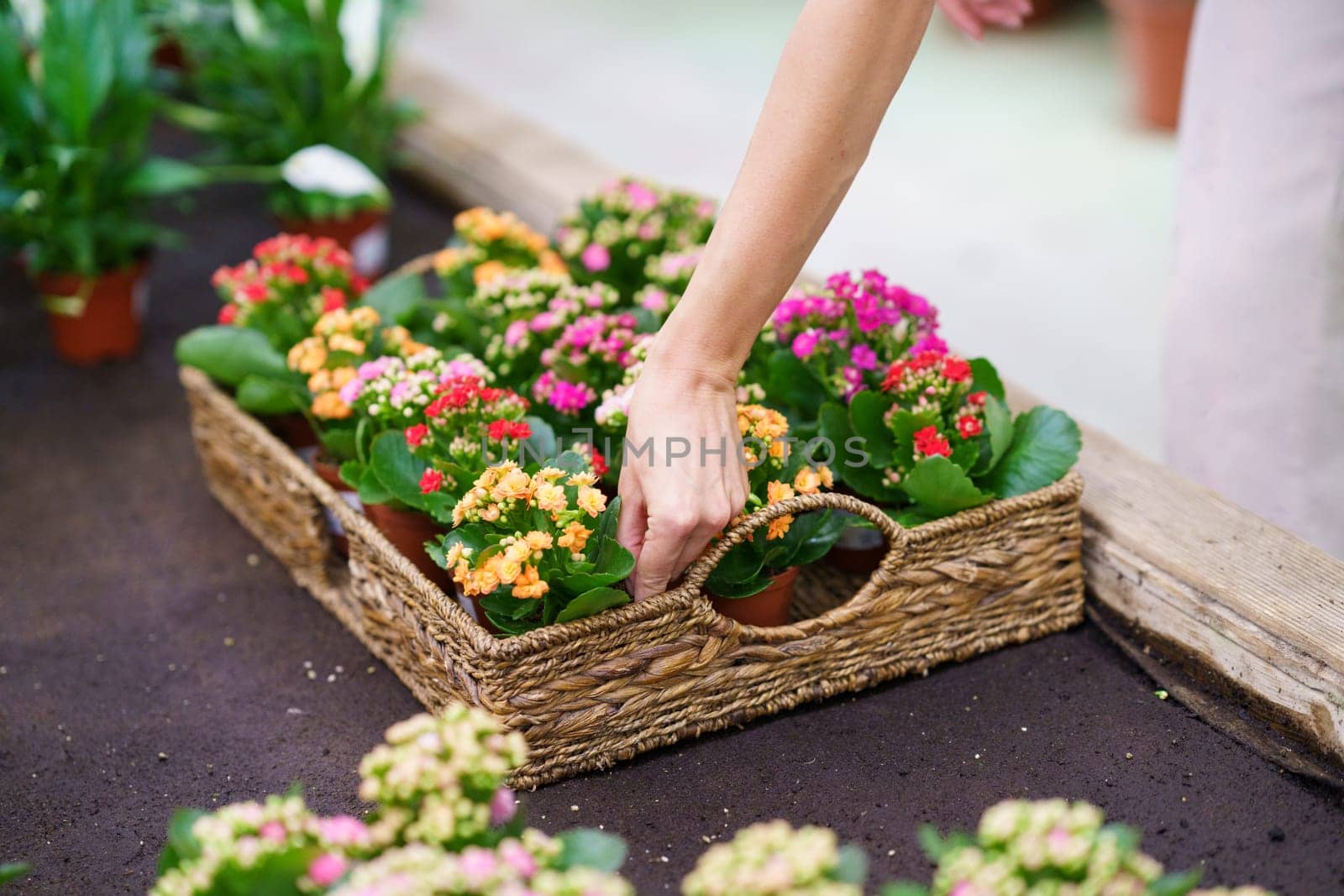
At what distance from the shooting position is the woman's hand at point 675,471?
51.3 inches

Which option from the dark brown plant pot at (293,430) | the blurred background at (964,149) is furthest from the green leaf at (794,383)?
the blurred background at (964,149)

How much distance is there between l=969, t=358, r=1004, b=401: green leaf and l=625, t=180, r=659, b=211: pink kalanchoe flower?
66 centimetres

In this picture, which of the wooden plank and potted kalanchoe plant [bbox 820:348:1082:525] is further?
potted kalanchoe plant [bbox 820:348:1082:525]

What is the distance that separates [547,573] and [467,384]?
28cm

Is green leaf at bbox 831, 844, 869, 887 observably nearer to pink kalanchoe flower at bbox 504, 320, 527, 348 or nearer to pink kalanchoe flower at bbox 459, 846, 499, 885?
pink kalanchoe flower at bbox 459, 846, 499, 885

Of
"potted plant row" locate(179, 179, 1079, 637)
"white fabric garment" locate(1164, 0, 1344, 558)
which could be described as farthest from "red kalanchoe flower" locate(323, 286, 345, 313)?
"white fabric garment" locate(1164, 0, 1344, 558)

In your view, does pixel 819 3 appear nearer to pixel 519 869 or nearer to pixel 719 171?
pixel 519 869

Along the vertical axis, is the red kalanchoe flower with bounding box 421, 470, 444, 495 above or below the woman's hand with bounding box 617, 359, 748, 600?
below

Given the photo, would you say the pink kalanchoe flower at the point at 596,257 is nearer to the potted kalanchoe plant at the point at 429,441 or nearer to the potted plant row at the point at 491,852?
the potted kalanchoe plant at the point at 429,441

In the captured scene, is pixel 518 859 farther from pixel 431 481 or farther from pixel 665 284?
pixel 665 284

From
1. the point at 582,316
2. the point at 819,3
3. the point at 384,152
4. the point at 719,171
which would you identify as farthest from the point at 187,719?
the point at 719,171

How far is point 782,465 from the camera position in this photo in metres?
1.49

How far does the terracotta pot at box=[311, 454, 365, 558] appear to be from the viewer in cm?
170

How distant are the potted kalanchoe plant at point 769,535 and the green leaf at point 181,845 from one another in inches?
24.2
